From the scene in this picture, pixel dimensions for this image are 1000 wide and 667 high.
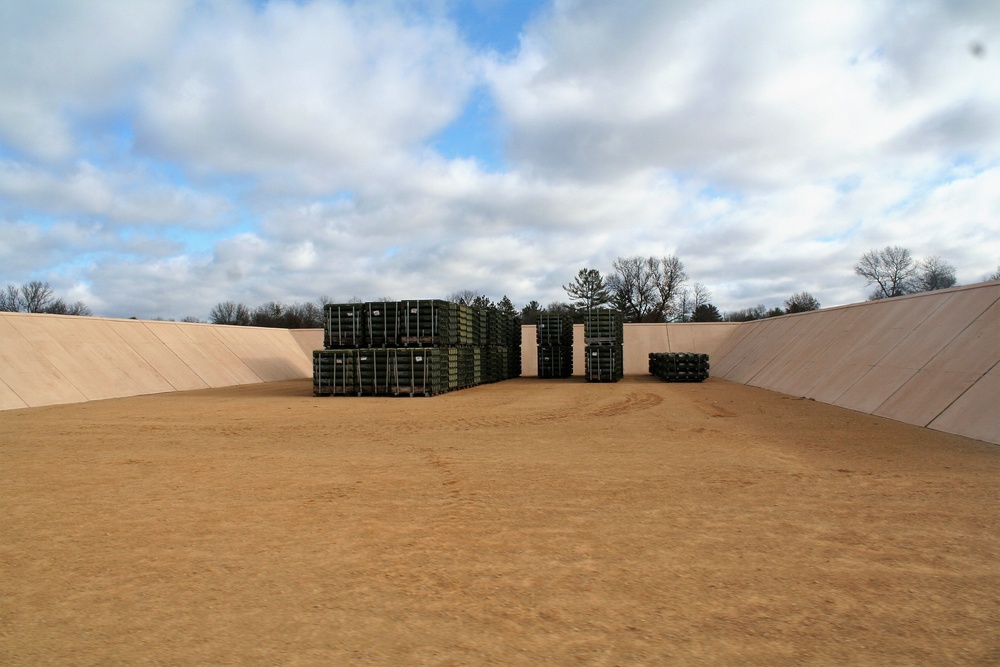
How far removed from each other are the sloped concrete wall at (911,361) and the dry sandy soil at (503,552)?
1.38 m

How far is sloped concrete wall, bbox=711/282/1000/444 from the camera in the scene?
12.3 m

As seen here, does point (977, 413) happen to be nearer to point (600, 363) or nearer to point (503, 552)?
point (503, 552)

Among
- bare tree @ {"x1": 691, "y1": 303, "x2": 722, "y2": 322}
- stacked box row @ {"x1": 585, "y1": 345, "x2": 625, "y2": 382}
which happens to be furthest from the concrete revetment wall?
bare tree @ {"x1": 691, "y1": 303, "x2": 722, "y2": 322}

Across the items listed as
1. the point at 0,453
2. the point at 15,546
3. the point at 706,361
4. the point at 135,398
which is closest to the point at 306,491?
the point at 15,546

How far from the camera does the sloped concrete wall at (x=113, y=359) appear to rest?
19891 mm

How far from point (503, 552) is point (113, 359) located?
2278 centimetres

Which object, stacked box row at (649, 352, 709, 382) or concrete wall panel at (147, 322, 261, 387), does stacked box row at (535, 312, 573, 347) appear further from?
concrete wall panel at (147, 322, 261, 387)

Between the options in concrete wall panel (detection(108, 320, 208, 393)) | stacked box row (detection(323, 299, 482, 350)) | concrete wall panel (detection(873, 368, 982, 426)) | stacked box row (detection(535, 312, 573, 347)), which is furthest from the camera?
stacked box row (detection(535, 312, 573, 347))

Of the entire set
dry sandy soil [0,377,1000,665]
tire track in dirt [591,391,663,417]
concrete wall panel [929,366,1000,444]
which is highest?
concrete wall panel [929,366,1000,444]

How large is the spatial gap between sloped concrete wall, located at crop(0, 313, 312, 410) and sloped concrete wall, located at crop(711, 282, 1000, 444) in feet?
74.1

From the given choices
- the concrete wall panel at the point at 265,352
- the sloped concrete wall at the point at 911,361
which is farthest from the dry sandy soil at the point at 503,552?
the concrete wall panel at the point at 265,352

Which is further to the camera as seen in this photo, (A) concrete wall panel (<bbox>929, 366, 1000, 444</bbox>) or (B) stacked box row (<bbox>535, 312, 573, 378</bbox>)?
(B) stacked box row (<bbox>535, 312, 573, 378</bbox>)

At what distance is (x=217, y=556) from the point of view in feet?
17.9

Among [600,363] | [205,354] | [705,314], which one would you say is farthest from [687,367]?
[705,314]
